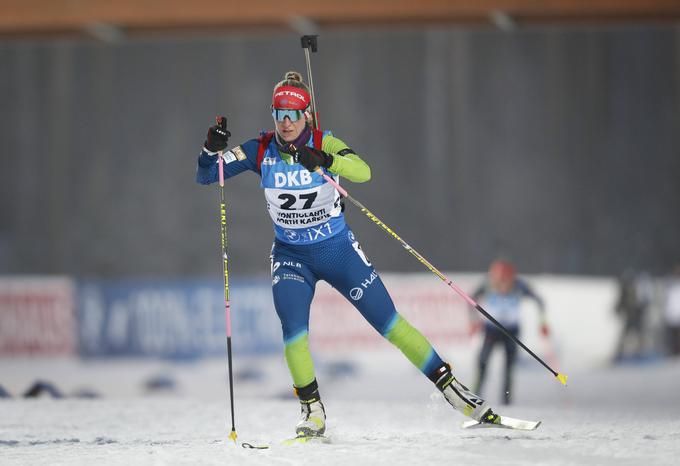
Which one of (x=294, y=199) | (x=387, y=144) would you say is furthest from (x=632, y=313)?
(x=294, y=199)

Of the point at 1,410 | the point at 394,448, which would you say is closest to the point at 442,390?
the point at 394,448

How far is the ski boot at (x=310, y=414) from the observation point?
15.8 ft

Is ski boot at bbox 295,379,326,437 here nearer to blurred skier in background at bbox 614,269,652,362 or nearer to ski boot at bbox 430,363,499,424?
ski boot at bbox 430,363,499,424

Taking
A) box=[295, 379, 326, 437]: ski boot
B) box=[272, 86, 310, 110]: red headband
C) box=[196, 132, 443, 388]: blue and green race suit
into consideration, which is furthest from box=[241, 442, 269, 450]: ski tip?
box=[272, 86, 310, 110]: red headband

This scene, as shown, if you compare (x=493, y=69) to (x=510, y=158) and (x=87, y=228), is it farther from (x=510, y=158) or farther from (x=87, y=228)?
(x=87, y=228)

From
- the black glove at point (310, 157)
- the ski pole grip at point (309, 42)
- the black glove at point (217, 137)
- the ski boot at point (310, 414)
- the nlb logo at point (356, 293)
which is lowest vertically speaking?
the ski boot at point (310, 414)

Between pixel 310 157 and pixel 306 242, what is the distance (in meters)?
0.46

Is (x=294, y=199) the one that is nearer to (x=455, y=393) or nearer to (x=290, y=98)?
(x=290, y=98)

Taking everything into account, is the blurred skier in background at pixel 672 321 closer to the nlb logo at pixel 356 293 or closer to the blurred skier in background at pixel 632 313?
the blurred skier in background at pixel 632 313

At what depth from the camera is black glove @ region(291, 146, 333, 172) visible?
4.55m

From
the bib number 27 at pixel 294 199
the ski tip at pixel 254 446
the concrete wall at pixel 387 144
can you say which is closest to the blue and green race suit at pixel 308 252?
the bib number 27 at pixel 294 199

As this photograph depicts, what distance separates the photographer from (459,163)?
14016 millimetres

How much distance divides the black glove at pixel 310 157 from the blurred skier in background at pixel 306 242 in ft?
0.13

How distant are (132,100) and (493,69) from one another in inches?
206
